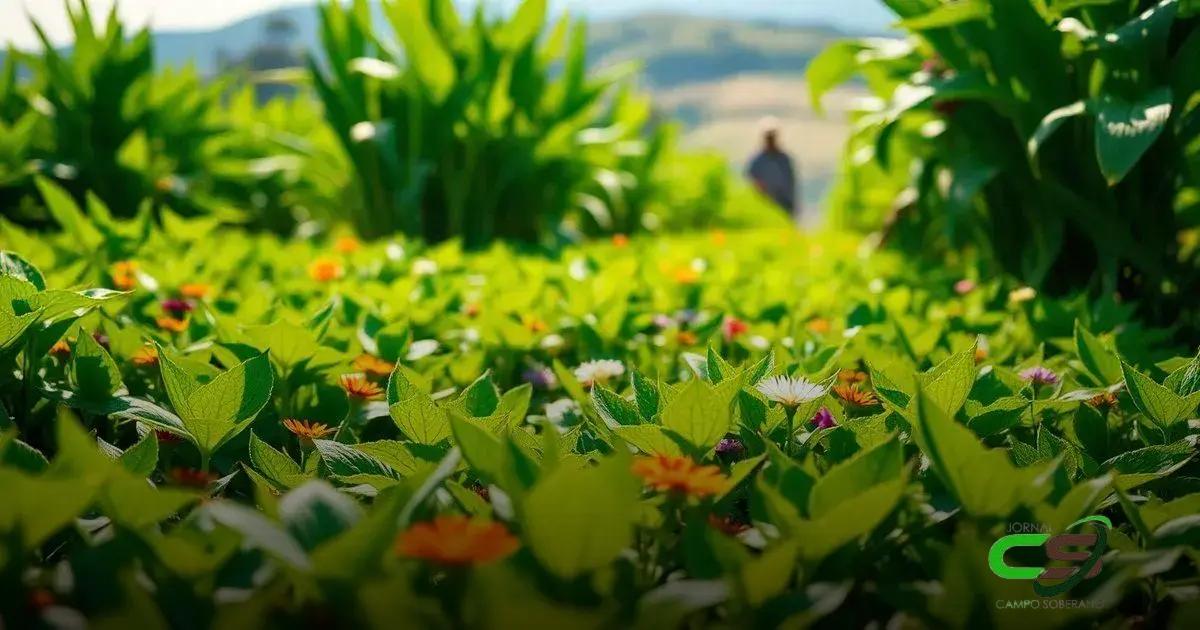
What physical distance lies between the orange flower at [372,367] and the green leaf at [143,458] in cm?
49

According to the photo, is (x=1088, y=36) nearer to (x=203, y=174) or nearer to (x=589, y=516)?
(x=589, y=516)

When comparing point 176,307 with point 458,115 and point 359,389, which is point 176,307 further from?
point 458,115

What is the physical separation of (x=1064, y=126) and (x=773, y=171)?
679 cm

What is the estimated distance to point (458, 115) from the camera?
3869mm

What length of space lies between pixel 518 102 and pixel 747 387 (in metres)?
3.16

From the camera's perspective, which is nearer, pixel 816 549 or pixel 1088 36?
pixel 816 549

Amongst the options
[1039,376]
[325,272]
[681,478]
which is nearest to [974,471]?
[681,478]

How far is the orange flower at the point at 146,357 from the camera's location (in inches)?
54.5

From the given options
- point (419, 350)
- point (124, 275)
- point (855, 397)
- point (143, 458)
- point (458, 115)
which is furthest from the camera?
point (458, 115)

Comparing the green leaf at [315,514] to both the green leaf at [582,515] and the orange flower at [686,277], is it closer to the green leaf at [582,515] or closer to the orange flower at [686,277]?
the green leaf at [582,515]

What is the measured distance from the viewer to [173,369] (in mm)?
1130

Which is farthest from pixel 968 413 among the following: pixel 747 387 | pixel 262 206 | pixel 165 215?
pixel 262 206

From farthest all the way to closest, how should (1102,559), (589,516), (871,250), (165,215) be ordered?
1. (871,250)
2. (165,215)
3. (1102,559)
4. (589,516)

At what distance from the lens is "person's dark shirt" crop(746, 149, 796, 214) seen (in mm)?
8992
